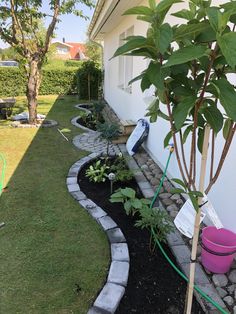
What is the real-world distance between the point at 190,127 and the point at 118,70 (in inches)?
308

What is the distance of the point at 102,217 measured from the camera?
3.24 meters

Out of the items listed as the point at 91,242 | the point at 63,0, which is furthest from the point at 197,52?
the point at 63,0

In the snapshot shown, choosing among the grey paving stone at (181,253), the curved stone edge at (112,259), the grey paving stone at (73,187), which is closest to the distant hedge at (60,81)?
the grey paving stone at (73,187)

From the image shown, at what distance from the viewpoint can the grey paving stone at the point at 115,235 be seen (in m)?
2.80

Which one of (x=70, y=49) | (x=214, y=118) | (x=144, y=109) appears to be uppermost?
(x=70, y=49)

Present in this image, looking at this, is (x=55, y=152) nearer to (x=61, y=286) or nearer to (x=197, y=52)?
(x=61, y=286)

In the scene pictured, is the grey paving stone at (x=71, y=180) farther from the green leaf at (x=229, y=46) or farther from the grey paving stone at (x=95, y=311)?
the green leaf at (x=229, y=46)

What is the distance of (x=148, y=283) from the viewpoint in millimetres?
2291

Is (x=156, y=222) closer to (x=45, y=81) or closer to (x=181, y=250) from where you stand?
(x=181, y=250)

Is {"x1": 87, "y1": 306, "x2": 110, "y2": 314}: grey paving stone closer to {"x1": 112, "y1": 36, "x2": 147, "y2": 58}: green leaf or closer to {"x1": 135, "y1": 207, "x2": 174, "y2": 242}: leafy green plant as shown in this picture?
{"x1": 135, "y1": 207, "x2": 174, "y2": 242}: leafy green plant

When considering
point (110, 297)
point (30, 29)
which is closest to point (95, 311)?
point (110, 297)

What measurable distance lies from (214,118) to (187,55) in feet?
1.12

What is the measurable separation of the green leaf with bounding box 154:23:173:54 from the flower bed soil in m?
1.92

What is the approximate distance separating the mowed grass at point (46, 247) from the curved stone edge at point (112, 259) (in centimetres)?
8
